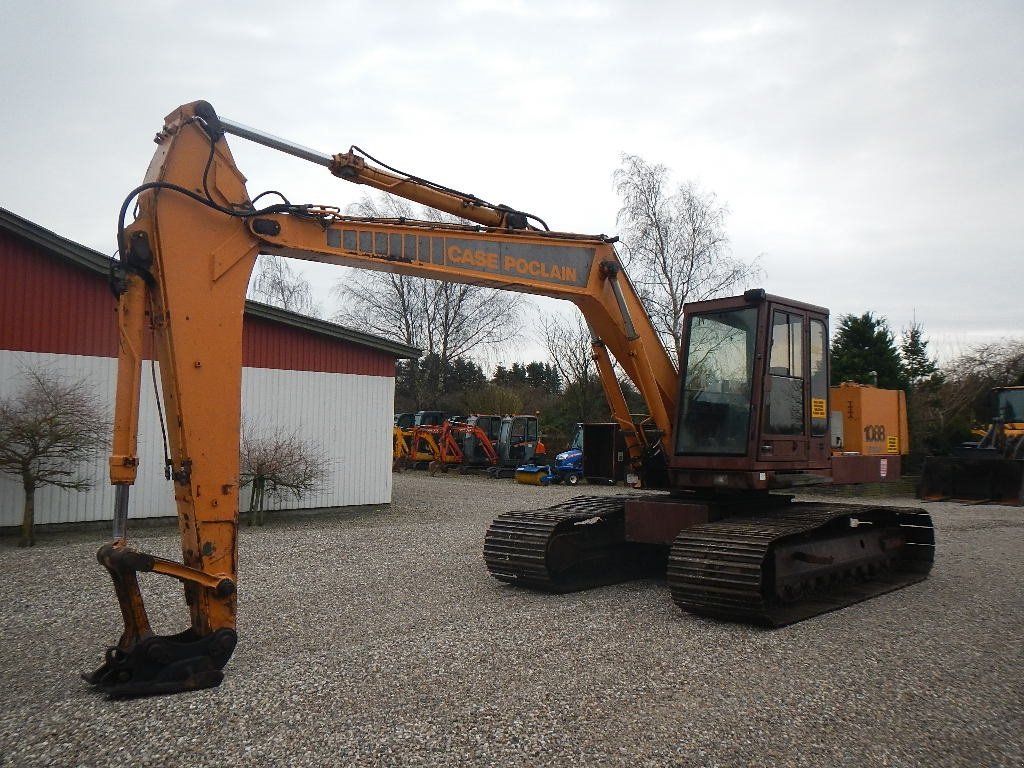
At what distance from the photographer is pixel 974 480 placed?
15.5 meters

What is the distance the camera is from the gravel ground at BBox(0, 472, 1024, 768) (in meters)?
4.11

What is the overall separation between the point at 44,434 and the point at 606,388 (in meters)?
8.20

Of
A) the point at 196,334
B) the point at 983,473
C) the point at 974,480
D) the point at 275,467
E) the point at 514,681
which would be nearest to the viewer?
the point at 514,681

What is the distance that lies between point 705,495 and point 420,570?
3.42 metres

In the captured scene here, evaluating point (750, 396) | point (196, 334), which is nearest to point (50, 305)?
point (196, 334)

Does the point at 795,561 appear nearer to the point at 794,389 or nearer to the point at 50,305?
the point at 794,389

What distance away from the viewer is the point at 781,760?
13.2 feet

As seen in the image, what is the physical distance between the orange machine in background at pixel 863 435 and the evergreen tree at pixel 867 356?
1601 centimetres

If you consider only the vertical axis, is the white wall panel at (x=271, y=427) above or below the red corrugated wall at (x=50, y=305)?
below

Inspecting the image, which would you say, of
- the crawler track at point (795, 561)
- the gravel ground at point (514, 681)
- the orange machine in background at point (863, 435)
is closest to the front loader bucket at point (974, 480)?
the orange machine in background at point (863, 435)

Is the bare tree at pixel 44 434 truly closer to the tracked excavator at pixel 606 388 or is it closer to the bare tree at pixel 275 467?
the bare tree at pixel 275 467

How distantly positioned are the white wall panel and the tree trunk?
2.04ft

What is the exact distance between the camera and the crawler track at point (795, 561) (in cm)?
667

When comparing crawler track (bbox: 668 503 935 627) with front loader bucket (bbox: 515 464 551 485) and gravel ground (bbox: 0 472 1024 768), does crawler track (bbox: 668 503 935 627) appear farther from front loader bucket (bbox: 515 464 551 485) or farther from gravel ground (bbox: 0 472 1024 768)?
front loader bucket (bbox: 515 464 551 485)
